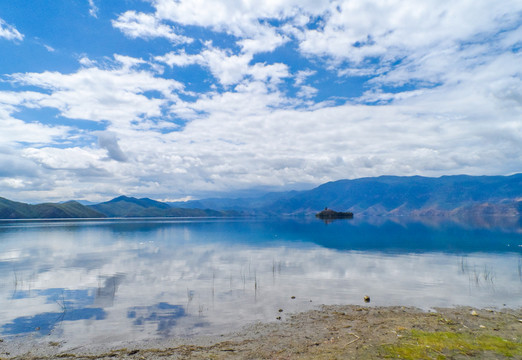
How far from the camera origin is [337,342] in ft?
62.0

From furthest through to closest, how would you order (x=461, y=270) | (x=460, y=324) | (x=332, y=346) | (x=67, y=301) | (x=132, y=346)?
(x=461, y=270)
(x=67, y=301)
(x=460, y=324)
(x=132, y=346)
(x=332, y=346)

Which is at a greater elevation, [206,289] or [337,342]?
[337,342]

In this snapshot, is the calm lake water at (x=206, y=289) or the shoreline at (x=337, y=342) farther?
the calm lake water at (x=206, y=289)

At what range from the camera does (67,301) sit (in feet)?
99.2

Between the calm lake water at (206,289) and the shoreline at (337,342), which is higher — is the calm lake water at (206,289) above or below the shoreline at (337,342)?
below

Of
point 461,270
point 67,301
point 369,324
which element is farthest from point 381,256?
point 67,301

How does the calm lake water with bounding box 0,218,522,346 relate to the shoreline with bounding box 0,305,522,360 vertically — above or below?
below

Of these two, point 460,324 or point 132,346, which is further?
point 460,324

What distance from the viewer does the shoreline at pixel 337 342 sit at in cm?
1711

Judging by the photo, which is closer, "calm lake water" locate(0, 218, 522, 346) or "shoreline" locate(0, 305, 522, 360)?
"shoreline" locate(0, 305, 522, 360)

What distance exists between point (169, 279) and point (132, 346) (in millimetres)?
21088

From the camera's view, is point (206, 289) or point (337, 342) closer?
point (337, 342)

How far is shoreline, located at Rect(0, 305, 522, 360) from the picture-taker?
17109mm

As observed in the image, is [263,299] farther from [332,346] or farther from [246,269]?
[246,269]
